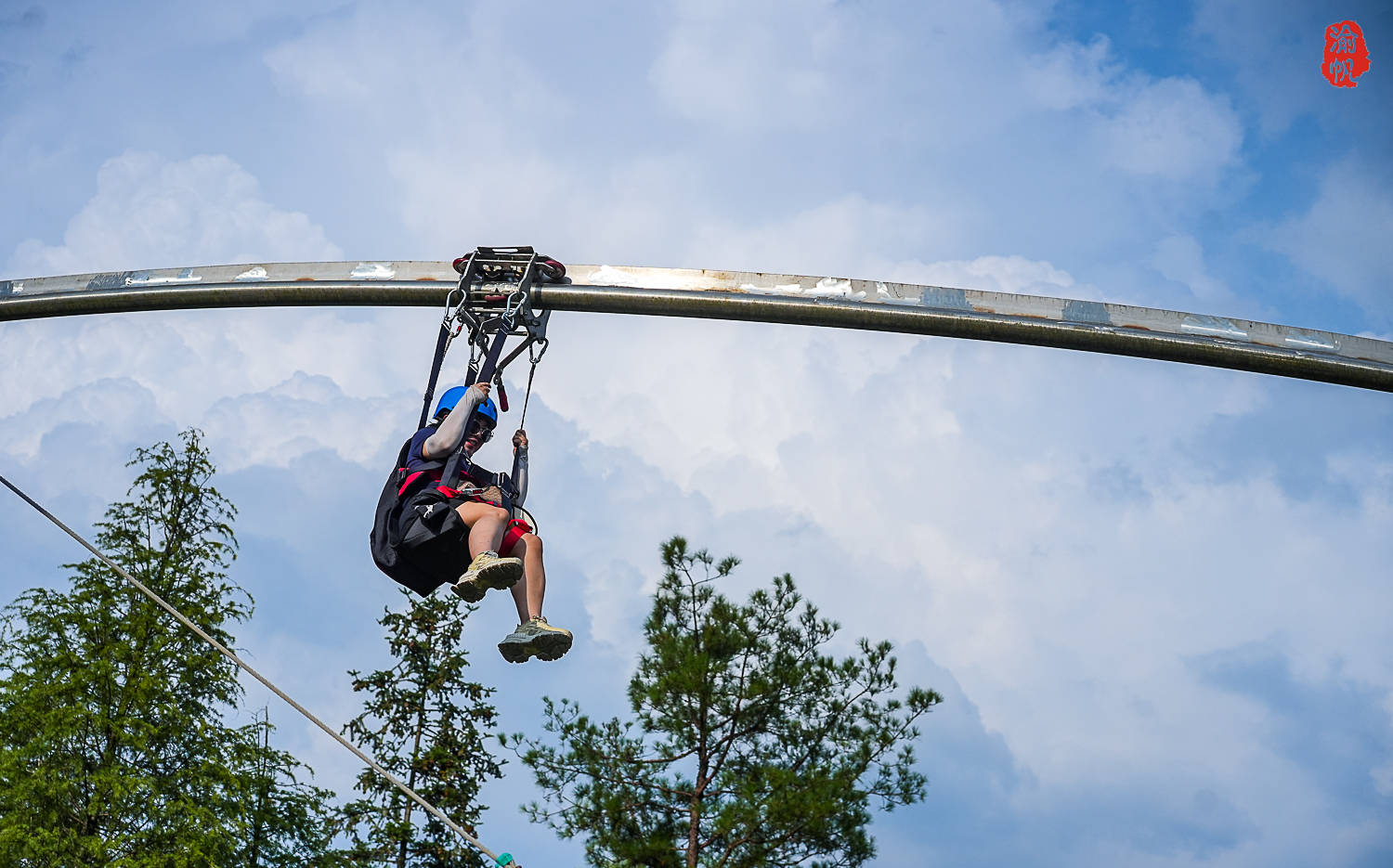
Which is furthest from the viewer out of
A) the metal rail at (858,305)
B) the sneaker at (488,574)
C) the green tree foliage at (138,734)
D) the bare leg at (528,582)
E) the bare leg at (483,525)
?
the green tree foliage at (138,734)

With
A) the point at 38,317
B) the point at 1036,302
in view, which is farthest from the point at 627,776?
the point at 1036,302

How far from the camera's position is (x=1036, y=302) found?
5.32m

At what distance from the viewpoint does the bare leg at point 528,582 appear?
19.9 ft

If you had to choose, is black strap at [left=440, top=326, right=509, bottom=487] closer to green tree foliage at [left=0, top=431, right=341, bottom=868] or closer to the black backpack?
the black backpack

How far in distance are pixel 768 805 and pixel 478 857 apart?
590cm

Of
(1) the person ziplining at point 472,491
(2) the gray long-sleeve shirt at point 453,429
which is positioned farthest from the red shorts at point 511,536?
(2) the gray long-sleeve shirt at point 453,429

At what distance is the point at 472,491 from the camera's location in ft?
19.7

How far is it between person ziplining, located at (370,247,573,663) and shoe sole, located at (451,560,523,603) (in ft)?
0.15

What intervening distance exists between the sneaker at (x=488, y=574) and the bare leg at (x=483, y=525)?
0.22 feet

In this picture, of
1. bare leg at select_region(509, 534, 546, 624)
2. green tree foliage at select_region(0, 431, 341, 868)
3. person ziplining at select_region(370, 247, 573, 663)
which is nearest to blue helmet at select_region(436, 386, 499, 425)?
person ziplining at select_region(370, 247, 573, 663)

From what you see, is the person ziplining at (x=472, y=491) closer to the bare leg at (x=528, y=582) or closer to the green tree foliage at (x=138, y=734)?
the bare leg at (x=528, y=582)

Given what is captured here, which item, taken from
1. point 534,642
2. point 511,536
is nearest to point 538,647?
point 534,642

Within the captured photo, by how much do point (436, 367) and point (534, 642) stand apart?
1272 mm

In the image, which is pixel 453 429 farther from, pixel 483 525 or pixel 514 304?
pixel 514 304
